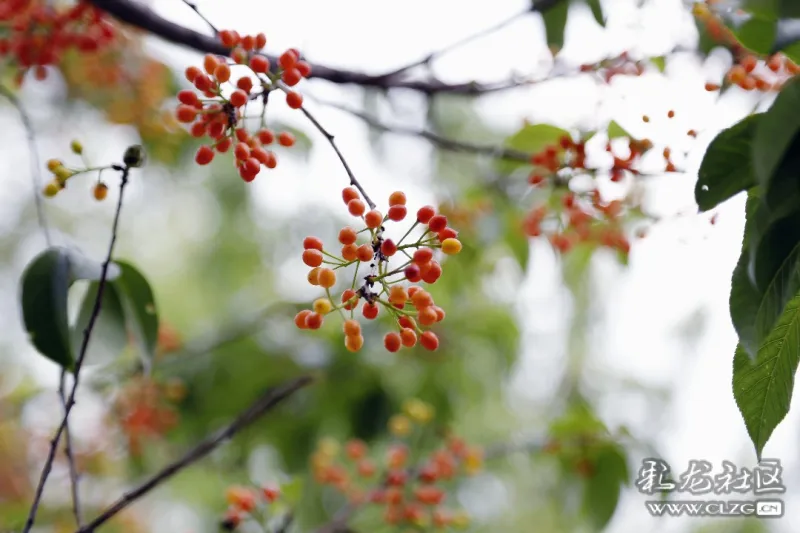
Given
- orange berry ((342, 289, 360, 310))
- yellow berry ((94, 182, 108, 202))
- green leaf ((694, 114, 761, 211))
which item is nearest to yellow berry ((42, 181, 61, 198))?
yellow berry ((94, 182, 108, 202))

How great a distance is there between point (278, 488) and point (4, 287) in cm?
376

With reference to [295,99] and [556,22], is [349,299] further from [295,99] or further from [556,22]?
[556,22]

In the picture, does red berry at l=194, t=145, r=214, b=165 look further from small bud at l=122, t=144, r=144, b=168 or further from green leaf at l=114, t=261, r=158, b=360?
green leaf at l=114, t=261, r=158, b=360

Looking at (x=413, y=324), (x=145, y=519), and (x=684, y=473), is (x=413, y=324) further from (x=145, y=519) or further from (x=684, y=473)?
(x=145, y=519)

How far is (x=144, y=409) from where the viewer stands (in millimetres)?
1897

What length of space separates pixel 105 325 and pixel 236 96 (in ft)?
1.58

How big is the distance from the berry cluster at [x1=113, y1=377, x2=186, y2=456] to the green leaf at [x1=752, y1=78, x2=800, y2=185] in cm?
162

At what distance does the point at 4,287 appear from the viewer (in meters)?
4.32

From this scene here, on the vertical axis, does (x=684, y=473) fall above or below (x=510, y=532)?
above

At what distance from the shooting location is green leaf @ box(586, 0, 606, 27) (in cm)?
120

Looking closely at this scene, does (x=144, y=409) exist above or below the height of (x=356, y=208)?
below

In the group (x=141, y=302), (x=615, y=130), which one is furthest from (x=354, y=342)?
(x=615, y=130)

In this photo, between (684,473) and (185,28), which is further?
(684,473)

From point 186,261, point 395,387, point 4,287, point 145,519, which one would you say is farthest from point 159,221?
point 395,387
